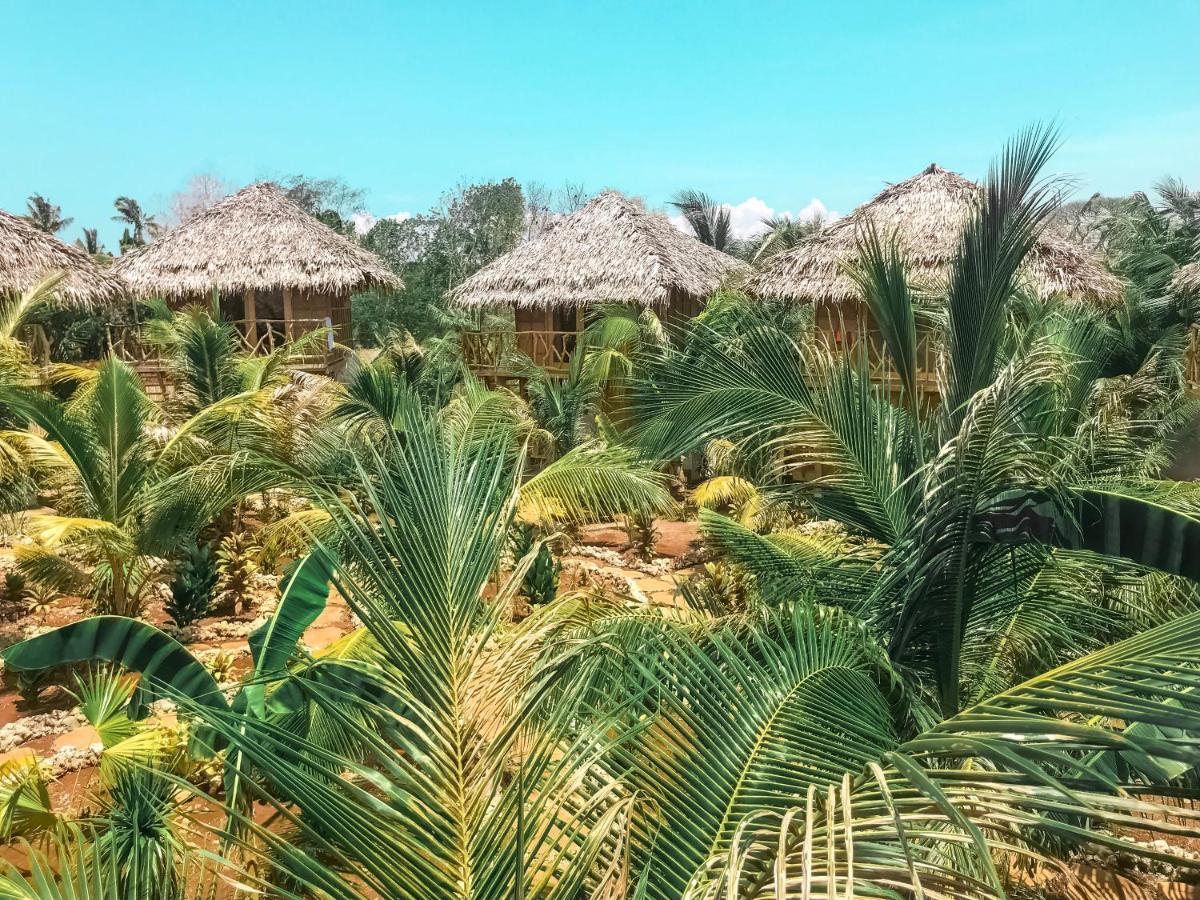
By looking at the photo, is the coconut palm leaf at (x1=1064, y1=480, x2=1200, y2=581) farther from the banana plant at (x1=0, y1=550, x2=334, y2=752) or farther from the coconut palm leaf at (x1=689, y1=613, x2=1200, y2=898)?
the banana plant at (x1=0, y1=550, x2=334, y2=752)

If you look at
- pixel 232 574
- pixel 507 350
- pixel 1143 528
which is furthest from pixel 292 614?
pixel 507 350

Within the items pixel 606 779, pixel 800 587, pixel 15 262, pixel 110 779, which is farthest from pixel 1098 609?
pixel 15 262

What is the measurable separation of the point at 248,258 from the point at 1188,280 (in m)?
15.0

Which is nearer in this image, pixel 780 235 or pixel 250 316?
pixel 250 316

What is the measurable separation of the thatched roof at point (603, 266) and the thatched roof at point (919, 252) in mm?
1717

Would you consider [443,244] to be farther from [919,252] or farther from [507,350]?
[919,252]

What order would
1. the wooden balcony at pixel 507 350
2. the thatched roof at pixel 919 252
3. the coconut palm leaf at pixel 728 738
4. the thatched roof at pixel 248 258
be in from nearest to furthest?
1. the coconut palm leaf at pixel 728 738
2. the thatched roof at pixel 919 252
3. the wooden balcony at pixel 507 350
4. the thatched roof at pixel 248 258

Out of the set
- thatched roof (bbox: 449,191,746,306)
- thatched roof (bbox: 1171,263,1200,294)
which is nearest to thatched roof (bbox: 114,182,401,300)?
thatched roof (bbox: 449,191,746,306)

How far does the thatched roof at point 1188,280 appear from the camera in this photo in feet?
44.6

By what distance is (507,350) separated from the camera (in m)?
15.8

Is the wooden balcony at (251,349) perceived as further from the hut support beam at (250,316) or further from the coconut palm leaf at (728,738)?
the coconut palm leaf at (728,738)

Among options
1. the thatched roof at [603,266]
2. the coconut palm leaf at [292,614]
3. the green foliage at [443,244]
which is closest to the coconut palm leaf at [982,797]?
the coconut palm leaf at [292,614]

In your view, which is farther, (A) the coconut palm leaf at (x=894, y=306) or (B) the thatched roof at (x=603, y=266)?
(B) the thatched roof at (x=603, y=266)

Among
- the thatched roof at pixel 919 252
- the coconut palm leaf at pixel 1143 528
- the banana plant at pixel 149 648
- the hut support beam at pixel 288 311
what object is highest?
the thatched roof at pixel 919 252
